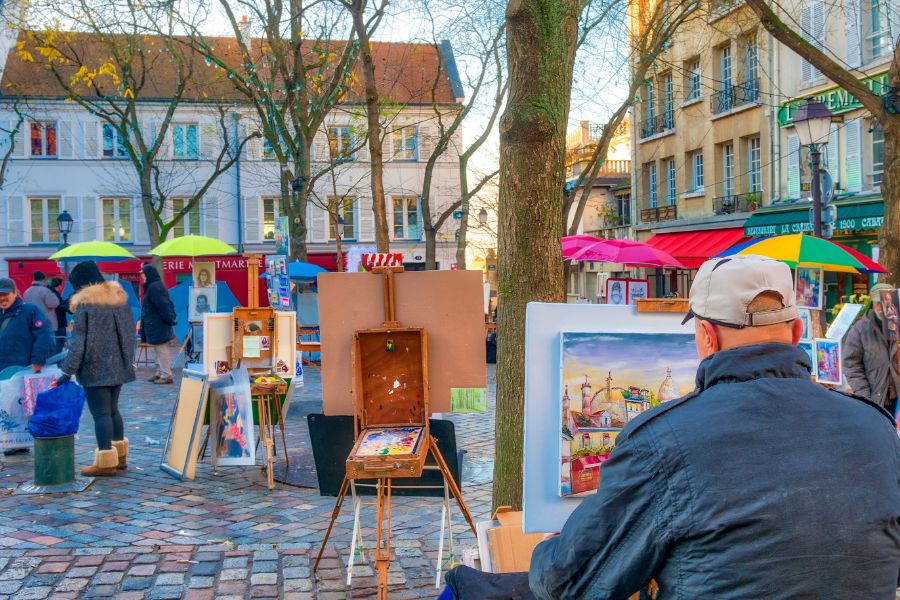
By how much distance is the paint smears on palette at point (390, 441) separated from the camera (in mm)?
4578

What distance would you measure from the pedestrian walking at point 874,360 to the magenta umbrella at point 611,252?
340 inches

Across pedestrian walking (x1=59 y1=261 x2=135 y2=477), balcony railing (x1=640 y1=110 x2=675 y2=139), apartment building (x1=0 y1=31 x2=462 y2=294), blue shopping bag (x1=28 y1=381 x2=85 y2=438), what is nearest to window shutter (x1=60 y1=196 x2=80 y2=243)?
apartment building (x1=0 y1=31 x2=462 y2=294)

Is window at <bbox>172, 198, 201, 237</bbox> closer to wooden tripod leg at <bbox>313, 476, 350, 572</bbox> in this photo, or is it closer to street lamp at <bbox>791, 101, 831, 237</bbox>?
street lamp at <bbox>791, 101, 831, 237</bbox>

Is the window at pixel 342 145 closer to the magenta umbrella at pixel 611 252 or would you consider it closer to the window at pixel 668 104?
the magenta umbrella at pixel 611 252

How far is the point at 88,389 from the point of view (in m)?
7.64

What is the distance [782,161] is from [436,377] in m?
21.5

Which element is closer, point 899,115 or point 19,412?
point 19,412

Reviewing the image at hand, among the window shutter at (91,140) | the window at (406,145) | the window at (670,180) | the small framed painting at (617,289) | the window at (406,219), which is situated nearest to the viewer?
the small framed painting at (617,289)

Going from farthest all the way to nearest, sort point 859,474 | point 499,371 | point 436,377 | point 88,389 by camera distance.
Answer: point 88,389, point 436,377, point 499,371, point 859,474

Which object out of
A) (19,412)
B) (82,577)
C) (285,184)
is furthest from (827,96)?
(82,577)

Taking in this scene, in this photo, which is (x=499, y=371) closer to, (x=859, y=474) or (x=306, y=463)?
(x=859, y=474)

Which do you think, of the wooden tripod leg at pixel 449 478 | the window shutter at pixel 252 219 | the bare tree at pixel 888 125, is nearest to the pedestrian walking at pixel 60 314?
the bare tree at pixel 888 125

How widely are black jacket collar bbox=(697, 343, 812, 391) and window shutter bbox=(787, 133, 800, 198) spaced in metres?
23.3

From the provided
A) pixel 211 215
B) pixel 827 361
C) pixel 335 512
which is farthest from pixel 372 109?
pixel 211 215
